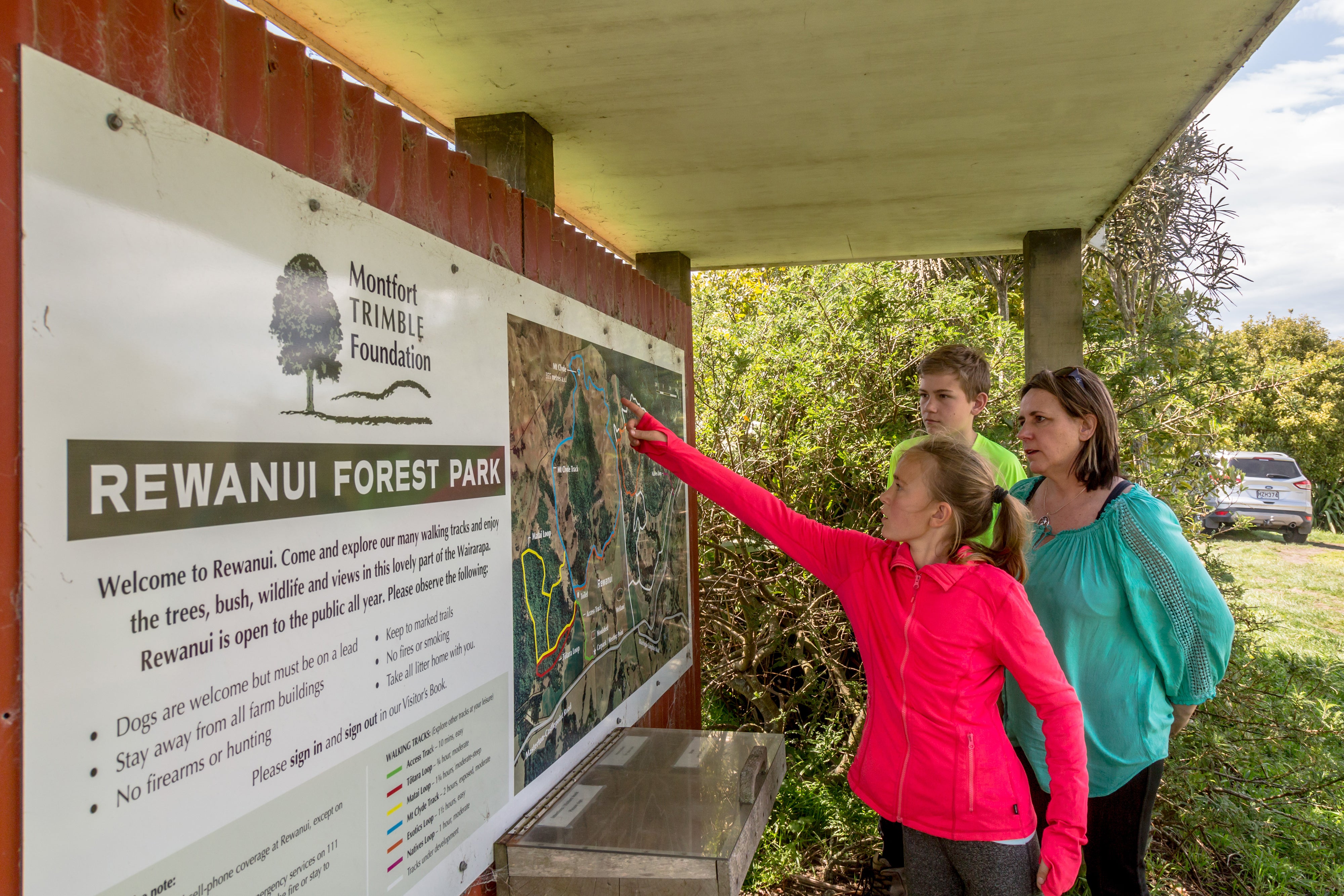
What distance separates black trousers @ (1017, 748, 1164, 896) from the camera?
2.38 m

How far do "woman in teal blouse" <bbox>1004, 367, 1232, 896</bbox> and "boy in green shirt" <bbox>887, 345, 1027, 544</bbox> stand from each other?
2.34 feet

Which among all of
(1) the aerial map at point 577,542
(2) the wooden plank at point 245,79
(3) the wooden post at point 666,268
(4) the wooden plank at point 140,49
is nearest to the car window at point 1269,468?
(3) the wooden post at point 666,268

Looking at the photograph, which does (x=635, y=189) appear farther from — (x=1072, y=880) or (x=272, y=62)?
(x=1072, y=880)

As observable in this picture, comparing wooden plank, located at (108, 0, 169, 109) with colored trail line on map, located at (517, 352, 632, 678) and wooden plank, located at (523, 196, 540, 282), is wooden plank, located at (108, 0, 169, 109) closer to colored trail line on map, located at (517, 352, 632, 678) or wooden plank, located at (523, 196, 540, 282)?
wooden plank, located at (523, 196, 540, 282)

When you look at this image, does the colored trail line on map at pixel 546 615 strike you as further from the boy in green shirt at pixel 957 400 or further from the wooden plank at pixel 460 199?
the boy in green shirt at pixel 957 400

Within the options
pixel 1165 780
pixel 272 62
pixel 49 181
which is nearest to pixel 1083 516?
pixel 272 62

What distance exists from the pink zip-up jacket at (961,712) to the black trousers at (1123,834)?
48 centimetres

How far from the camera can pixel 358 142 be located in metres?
1.72

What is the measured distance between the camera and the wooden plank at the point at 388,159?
1.77 metres

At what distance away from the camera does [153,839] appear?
3.78 feet

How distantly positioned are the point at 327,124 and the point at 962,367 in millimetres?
2559

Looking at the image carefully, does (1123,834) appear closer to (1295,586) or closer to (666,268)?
(666,268)

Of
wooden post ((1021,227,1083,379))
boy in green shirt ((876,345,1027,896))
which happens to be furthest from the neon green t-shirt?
wooden post ((1021,227,1083,379))

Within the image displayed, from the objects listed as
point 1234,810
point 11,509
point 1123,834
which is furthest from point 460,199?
point 1234,810
